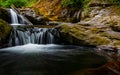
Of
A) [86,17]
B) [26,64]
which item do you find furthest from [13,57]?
[86,17]

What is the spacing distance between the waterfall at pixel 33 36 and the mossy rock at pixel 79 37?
0.62 meters

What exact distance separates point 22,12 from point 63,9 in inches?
142

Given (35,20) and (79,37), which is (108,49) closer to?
(79,37)

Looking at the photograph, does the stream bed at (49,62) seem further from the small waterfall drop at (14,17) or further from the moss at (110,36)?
the small waterfall drop at (14,17)

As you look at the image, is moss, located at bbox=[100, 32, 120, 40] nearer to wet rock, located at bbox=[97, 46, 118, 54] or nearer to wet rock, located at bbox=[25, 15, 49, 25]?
wet rock, located at bbox=[97, 46, 118, 54]

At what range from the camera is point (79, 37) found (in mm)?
10734

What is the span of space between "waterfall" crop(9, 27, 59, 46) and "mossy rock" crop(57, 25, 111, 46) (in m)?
0.62

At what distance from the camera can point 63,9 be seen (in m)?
19.1

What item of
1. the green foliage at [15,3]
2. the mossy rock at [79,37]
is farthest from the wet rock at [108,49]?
the green foliage at [15,3]

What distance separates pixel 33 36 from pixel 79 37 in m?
2.61

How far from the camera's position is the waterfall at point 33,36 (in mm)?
11523

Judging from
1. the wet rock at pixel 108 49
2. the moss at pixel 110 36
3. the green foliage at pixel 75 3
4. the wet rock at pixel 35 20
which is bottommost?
the wet rock at pixel 108 49

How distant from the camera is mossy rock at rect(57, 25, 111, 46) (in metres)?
10.3

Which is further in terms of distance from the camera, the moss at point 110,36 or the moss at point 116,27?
the moss at point 116,27
